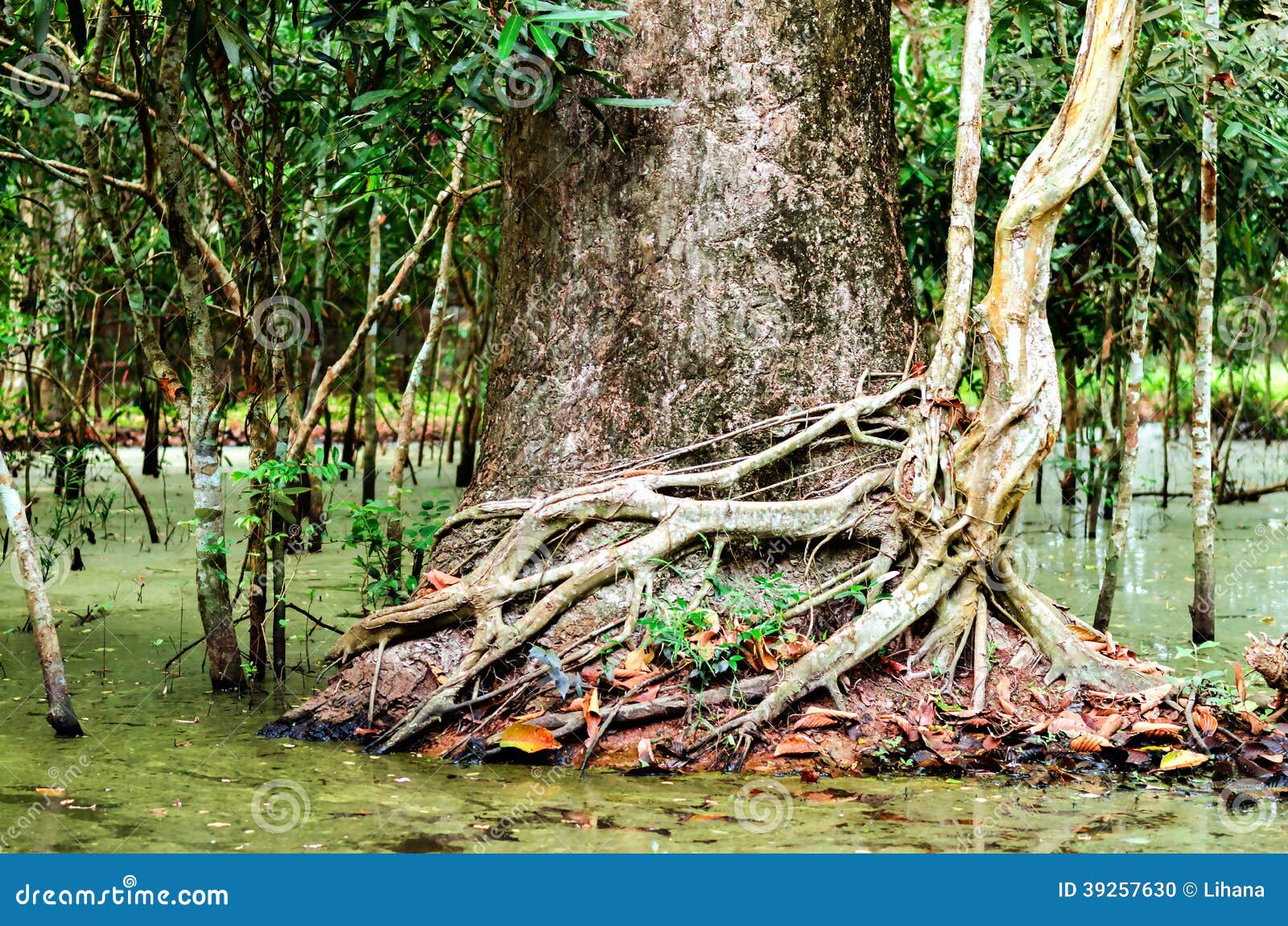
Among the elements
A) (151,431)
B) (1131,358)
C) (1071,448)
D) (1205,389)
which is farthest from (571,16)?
(151,431)

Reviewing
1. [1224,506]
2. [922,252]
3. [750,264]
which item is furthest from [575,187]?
[1224,506]

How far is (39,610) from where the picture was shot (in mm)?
4227

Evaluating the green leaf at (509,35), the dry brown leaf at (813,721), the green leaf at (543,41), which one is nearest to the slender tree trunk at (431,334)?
the green leaf at (543,41)

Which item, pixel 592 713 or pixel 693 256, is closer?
pixel 592 713

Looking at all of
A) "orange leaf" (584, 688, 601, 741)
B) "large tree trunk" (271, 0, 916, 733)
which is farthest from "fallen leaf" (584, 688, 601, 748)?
"large tree trunk" (271, 0, 916, 733)

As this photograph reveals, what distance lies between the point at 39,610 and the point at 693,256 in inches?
96.9

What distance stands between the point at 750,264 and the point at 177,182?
6.72 ft

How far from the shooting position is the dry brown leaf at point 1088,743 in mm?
4328

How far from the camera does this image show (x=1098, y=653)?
474 cm

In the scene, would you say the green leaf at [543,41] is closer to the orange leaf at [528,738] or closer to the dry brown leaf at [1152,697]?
the orange leaf at [528,738]

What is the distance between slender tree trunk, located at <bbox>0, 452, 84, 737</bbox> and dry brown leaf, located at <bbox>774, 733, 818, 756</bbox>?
225cm

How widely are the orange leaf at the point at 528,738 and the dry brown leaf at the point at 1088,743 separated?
1.62 metres

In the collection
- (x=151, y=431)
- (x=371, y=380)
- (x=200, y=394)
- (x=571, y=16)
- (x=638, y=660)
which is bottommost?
(x=638, y=660)

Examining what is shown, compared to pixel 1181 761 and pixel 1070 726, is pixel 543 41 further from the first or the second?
pixel 1181 761
